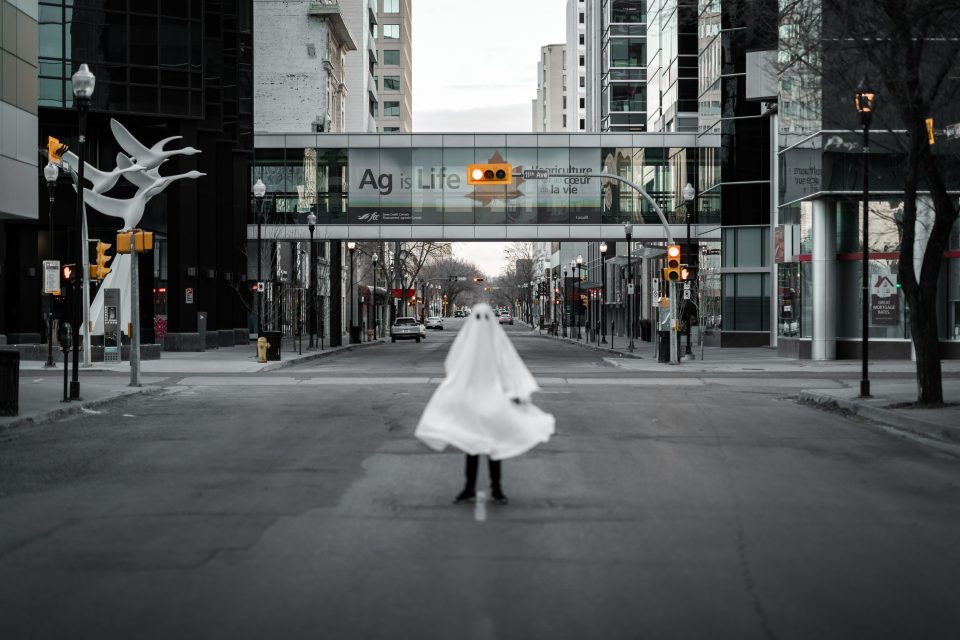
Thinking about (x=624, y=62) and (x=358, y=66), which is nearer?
(x=624, y=62)

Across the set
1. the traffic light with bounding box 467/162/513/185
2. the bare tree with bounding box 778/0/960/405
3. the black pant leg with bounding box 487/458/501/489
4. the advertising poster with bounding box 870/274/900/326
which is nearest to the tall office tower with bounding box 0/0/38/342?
the traffic light with bounding box 467/162/513/185

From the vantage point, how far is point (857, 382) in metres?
25.6

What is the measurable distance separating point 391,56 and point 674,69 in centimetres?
7333

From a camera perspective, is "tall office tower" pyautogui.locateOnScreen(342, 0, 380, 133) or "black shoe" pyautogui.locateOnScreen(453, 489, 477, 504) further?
"tall office tower" pyautogui.locateOnScreen(342, 0, 380, 133)

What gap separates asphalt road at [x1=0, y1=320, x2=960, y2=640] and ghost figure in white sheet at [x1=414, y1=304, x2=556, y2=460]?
2.12 feet

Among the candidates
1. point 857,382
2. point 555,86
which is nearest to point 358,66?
point 857,382

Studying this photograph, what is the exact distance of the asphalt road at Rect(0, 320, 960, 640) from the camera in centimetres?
605

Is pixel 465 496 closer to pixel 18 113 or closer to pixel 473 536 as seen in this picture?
pixel 473 536

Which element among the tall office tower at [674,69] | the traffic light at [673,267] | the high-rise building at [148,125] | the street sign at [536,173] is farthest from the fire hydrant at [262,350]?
the tall office tower at [674,69]

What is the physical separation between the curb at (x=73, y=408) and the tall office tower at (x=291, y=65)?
50.7 m

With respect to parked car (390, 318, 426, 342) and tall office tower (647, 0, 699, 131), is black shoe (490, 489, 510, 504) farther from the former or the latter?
parked car (390, 318, 426, 342)

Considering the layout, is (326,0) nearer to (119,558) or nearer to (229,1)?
(229,1)

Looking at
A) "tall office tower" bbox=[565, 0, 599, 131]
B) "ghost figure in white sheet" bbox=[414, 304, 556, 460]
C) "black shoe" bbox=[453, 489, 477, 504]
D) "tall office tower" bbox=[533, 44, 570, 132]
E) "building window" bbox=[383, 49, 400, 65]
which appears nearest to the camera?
"ghost figure in white sheet" bbox=[414, 304, 556, 460]

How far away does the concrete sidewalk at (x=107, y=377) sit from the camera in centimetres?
1847
